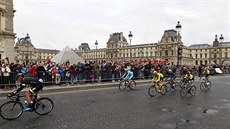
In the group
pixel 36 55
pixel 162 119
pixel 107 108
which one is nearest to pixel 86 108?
pixel 107 108

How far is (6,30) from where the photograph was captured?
1163 inches

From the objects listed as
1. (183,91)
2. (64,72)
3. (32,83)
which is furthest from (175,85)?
(32,83)

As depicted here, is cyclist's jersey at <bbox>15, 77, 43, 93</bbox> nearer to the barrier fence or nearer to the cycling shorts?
the cycling shorts

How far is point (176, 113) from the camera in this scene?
7754 mm

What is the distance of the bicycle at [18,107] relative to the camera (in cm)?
673

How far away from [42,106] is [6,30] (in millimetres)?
26803

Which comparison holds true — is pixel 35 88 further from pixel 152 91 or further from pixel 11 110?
pixel 152 91

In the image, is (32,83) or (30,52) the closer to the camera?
(32,83)

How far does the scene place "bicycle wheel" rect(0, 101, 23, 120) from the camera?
6.71m

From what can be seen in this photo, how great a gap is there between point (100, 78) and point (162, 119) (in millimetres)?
11046

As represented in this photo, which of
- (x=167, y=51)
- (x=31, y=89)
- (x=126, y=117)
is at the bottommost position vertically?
(x=126, y=117)

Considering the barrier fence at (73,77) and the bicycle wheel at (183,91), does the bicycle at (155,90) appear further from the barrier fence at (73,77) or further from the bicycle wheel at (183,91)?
the barrier fence at (73,77)

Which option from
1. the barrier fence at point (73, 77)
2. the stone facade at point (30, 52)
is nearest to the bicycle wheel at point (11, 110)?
the barrier fence at point (73, 77)

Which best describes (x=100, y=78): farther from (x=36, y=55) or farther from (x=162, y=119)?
(x=36, y=55)
